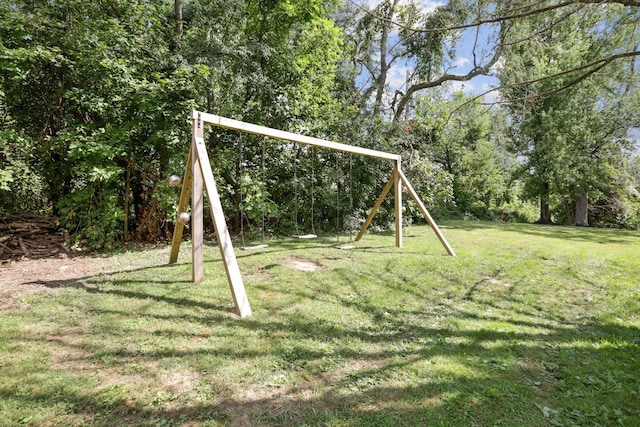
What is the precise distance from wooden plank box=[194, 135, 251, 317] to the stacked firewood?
4424mm

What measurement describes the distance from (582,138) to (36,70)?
21.1m

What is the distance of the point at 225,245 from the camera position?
3572 millimetres

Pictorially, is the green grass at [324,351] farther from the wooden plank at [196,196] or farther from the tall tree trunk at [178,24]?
the tall tree trunk at [178,24]

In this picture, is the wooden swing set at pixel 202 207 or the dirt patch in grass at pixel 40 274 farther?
the dirt patch in grass at pixel 40 274

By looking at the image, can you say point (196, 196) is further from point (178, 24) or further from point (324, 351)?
point (178, 24)

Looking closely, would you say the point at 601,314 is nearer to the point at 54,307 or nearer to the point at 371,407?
the point at 371,407

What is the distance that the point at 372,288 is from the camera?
4.49 meters

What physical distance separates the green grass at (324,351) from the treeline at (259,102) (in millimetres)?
2608

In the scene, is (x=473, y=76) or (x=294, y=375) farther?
(x=473, y=76)

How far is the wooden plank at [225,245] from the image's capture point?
337cm

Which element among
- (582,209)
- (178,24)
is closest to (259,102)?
(178,24)

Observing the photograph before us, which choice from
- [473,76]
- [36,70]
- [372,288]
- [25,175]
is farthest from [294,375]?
[473,76]

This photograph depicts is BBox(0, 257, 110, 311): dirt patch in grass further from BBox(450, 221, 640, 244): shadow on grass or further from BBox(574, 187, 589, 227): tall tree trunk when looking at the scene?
BBox(574, 187, 589, 227): tall tree trunk

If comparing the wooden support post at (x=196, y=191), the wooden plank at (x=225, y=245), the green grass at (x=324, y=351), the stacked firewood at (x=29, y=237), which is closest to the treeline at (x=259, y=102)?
the stacked firewood at (x=29, y=237)
